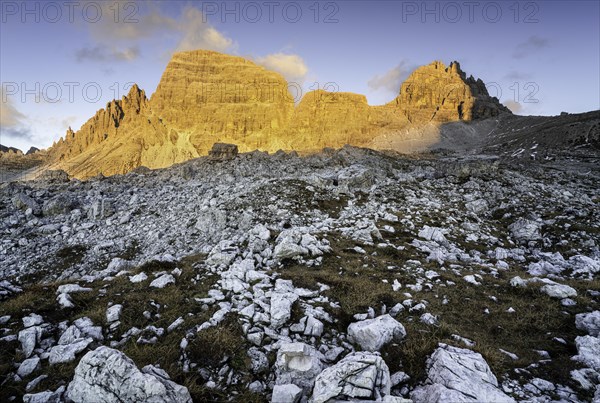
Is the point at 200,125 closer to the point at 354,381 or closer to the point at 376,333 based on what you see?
the point at 376,333

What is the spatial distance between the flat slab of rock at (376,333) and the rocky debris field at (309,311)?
0.13 ft

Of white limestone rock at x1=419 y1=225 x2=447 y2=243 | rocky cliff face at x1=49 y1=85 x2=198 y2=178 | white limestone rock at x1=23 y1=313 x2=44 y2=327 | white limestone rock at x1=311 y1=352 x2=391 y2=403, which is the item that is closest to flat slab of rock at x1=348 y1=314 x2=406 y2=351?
white limestone rock at x1=311 y1=352 x2=391 y2=403

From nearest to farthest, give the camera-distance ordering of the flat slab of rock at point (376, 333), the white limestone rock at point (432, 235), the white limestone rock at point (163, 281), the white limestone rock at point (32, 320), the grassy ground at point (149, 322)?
the grassy ground at point (149, 322)
the flat slab of rock at point (376, 333)
the white limestone rock at point (32, 320)
the white limestone rock at point (163, 281)
the white limestone rock at point (432, 235)

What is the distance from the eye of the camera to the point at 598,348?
7797 millimetres

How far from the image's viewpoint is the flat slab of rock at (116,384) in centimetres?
580

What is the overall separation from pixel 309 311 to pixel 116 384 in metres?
5.38

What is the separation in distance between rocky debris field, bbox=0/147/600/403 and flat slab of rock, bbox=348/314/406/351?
41 millimetres

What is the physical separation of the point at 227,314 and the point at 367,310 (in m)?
4.56

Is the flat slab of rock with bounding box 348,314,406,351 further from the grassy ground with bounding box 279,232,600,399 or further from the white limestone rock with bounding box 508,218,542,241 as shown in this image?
the white limestone rock with bounding box 508,218,542,241

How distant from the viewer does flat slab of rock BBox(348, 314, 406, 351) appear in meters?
7.93

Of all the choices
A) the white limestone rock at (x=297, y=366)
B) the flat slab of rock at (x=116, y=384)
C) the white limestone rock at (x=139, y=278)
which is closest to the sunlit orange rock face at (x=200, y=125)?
the white limestone rock at (x=139, y=278)

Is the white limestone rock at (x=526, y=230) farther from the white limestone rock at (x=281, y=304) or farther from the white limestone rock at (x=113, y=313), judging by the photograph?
the white limestone rock at (x=113, y=313)

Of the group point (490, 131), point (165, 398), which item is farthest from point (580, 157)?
point (165, 398)

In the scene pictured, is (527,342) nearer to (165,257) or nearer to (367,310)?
(367,310)
